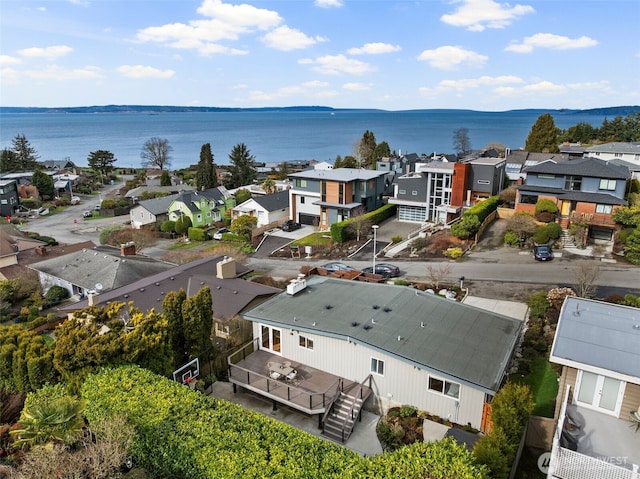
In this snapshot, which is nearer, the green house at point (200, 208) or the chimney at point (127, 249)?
the chimney at point (127, 249)

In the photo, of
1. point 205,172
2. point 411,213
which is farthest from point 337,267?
point 205,172

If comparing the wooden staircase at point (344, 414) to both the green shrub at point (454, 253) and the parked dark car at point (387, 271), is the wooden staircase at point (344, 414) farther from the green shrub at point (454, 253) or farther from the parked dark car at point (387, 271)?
the green shrub at point (454, 253)

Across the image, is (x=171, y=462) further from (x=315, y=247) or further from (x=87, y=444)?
(x=315, y=247)

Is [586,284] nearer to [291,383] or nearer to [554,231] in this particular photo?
[554,231]

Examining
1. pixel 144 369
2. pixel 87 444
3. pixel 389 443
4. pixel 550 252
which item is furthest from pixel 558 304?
pixel 87 444

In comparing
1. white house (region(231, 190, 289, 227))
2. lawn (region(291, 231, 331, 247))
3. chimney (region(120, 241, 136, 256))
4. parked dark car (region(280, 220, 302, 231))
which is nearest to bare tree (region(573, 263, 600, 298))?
lawn (region(291, 231, 331, 247))

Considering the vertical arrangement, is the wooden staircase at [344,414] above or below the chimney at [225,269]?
below

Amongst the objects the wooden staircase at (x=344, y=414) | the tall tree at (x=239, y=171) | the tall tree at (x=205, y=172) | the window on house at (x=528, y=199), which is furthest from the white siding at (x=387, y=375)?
the tall tree at (x=239, y=171)
